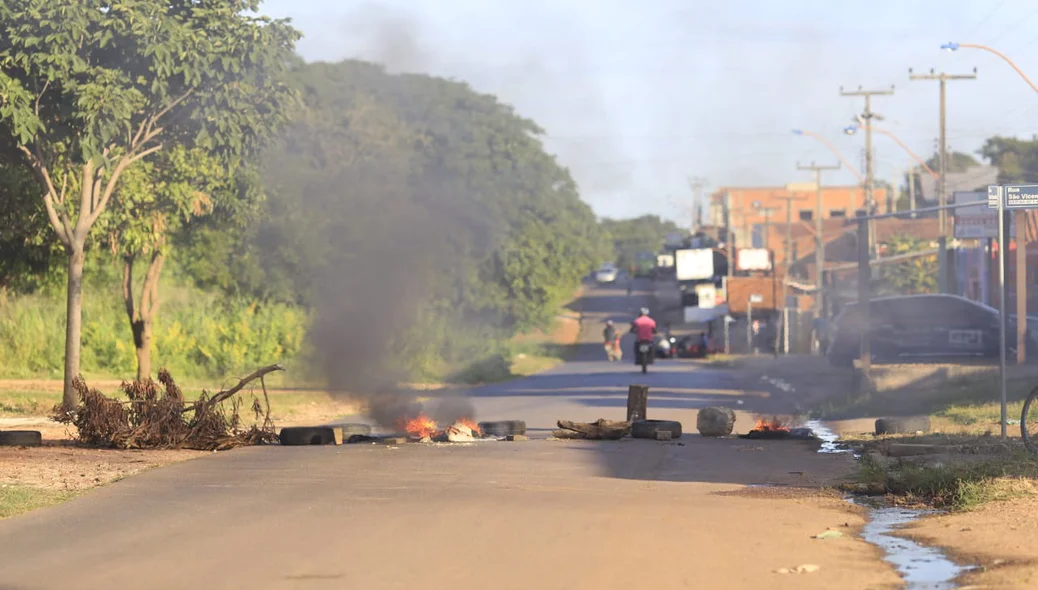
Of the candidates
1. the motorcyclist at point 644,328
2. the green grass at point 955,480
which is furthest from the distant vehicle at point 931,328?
the green grass at point 955,480

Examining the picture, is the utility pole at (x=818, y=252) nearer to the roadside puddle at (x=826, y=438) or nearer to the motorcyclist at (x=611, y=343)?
the motorcyclist at (x=611, y=343)

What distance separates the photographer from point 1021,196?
14.9 metres

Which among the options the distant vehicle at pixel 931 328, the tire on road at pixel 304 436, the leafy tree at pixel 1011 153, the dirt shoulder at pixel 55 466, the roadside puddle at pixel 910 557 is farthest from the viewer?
the leafy tree at pixel 1011 153

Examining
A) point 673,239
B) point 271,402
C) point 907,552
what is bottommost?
point 907,552

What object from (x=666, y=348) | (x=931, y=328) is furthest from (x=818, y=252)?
(x=931, y=328)

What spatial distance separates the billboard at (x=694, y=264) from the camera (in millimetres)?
97500

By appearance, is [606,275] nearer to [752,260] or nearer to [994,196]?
[752,260]

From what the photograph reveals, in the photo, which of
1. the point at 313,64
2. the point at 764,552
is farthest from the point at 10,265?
the point at 313,64

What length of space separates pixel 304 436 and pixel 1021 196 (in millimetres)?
9036

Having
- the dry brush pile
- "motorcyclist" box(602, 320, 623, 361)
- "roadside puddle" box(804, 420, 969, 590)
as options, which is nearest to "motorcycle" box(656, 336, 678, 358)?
"motorcyclist" box(602, 320, 623, 361)

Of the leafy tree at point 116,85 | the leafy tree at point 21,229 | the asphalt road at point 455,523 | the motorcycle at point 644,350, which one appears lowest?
the asphalt road at point 455,523

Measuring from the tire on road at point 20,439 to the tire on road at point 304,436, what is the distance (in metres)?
2.97

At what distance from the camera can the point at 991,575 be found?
8008 mm

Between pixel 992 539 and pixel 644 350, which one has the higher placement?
pixel 644 350
